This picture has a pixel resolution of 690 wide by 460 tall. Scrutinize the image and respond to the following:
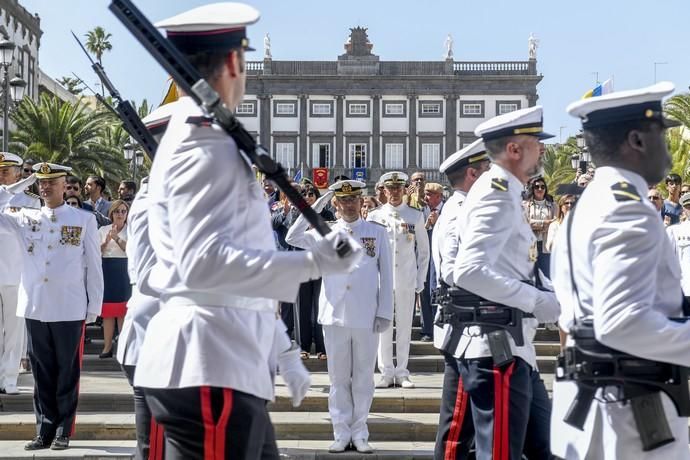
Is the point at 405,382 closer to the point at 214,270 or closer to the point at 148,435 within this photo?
the point at 148,435

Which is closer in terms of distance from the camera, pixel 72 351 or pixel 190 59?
pixel 190 59

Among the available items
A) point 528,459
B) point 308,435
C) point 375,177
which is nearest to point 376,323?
point 308,435

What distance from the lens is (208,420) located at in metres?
3.50

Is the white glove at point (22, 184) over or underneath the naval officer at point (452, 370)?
over

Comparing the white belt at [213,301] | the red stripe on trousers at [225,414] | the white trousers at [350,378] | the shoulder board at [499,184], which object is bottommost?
the white trousers at [350,378]

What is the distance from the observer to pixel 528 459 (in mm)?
5766

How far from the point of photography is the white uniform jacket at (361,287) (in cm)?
962

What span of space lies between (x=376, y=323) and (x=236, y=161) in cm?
631

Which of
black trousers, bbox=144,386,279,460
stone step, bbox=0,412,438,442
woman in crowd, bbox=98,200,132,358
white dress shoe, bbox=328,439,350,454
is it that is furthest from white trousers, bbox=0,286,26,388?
black trousers, bbox=144,386,279,460

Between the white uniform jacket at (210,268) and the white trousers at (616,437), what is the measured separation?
3.55 ft

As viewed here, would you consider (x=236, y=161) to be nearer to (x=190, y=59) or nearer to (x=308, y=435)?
(x=190, y=59)

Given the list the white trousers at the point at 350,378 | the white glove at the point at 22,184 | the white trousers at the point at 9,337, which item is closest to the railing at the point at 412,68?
the white trousers at the point at 9,337

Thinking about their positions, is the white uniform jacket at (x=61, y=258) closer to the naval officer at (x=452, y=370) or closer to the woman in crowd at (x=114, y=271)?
the naval officer at (x=452, y=370)

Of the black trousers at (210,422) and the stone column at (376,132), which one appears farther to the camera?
the stone column at (376,132)
